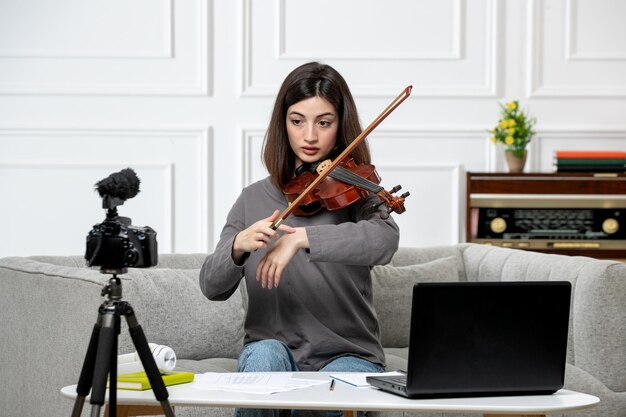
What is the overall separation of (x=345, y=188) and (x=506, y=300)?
0.74 m

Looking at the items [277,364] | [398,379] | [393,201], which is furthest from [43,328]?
[398,379]

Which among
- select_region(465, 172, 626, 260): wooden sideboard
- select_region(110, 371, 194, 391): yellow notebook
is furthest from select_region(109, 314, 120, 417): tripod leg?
select_region(465, 172, 626, 260): wooden sideboard

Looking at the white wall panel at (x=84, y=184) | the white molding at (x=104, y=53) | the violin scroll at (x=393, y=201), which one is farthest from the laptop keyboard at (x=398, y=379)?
the white molding at (x=104, y=53)

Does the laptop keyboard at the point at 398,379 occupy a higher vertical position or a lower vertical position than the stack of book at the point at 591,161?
lower

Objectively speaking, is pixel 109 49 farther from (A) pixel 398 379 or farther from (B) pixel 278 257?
(A) pixel 398 379

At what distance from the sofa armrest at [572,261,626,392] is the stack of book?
1395 millimetres

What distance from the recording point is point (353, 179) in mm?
2238

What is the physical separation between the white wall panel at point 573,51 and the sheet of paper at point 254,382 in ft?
9.47

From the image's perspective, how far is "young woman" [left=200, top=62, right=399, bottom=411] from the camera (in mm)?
2023

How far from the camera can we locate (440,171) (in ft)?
14.1

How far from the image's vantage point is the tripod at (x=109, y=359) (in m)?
1.47

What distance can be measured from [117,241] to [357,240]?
71 cm

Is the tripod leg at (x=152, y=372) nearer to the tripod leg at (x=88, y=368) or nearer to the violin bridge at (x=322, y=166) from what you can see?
the tripod leg at (x=88, y=368)

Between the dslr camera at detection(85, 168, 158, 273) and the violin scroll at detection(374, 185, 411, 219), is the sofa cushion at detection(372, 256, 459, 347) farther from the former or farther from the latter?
the dslr camera at detection(85, 168, 158, 273)
